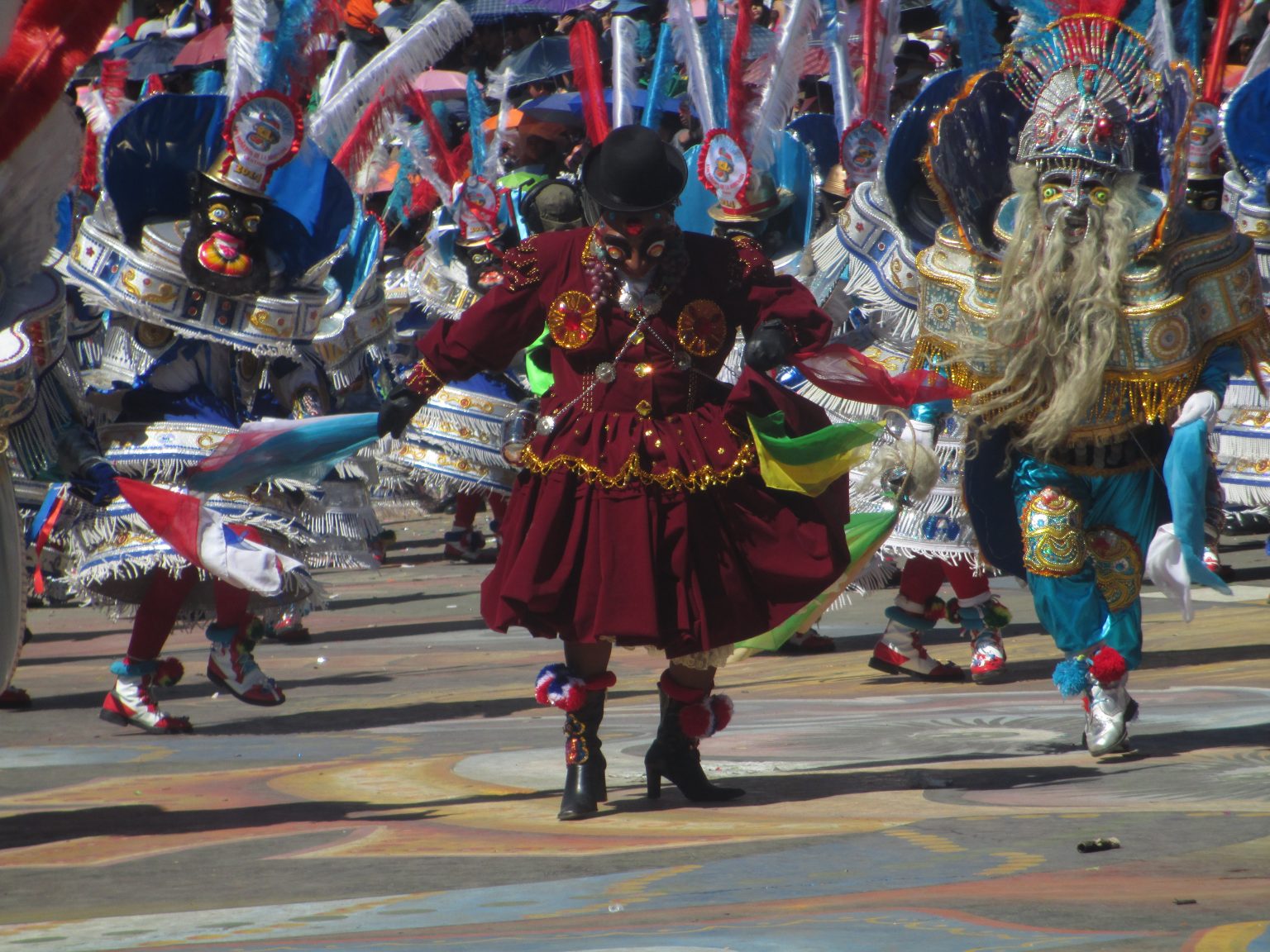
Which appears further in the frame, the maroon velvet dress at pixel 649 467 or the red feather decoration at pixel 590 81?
the red feather decoration at pixel 590 81

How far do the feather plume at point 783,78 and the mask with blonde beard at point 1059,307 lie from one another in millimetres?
3389

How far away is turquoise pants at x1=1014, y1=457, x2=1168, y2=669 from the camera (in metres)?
5.65

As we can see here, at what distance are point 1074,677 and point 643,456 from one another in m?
1.68

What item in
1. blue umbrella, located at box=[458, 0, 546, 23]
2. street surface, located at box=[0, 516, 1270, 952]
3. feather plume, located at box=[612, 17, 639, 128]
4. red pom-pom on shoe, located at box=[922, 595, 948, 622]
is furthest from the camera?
blue umbrella, located at box=[458, 0, 546, 23]

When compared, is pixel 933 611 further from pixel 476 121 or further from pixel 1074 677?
pixel 476 121

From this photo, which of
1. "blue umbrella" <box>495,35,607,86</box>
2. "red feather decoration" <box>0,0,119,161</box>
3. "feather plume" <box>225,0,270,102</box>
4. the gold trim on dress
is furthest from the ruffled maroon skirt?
"blue umbrella" <box>495,35,607,86</box>

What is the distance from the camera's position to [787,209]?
9.03 metres

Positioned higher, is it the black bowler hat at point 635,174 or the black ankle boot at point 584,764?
the black bowler hat at point 635,174

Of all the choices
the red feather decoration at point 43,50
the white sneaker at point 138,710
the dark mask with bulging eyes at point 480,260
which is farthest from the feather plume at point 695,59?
the red feather decoration at point 43,50

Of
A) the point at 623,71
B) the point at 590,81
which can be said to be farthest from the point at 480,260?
the point at 590,81

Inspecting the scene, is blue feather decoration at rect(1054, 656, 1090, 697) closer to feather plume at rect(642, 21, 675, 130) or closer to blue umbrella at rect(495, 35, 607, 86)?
feather plume at rect(642, 21, 675, 130)

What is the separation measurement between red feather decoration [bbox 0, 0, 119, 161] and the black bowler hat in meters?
1.48

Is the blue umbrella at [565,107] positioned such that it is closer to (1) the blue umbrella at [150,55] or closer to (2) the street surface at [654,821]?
(2) the street surface at [654,821]

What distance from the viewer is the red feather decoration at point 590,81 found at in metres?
9.43
